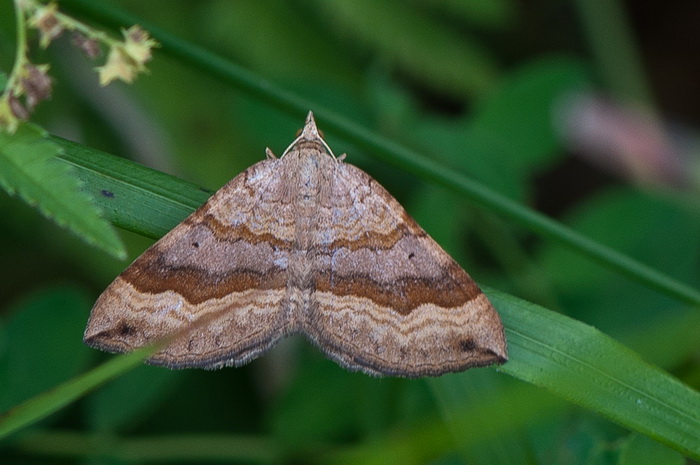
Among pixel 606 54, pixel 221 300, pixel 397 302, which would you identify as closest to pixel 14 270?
pixel 221 300

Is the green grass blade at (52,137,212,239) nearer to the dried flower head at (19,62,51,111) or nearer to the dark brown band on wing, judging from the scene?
the dried flower head at (19,62,51,111)

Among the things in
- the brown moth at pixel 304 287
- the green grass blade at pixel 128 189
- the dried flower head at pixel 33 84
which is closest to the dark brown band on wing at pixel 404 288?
the brown moth at pixel 304 287

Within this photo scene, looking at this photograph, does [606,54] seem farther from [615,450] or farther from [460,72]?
[615,450]

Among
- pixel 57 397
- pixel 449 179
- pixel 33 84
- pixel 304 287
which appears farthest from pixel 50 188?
pixel 449 179

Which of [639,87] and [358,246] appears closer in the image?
[358,246]

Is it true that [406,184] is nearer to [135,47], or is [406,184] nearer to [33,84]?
[135,47]

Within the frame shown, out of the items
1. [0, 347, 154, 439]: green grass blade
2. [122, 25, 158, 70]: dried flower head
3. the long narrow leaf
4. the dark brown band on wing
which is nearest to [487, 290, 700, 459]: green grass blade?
the long narrow leaf
